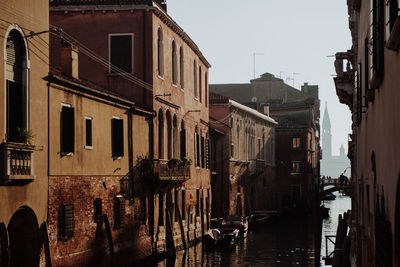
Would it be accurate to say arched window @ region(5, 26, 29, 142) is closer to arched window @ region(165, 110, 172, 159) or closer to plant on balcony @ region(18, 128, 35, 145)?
plant on balcony @ region(18, 128, 35, 145)

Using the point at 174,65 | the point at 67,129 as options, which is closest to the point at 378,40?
the point at 67,129

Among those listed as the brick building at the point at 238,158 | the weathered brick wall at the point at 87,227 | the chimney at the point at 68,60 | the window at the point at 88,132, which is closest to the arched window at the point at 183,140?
the weathered brick wall at the point at 87,227

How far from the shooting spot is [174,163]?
28547 millimetres

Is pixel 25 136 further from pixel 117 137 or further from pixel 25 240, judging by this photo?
pixel 117 137

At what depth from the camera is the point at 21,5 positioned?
15805 mm

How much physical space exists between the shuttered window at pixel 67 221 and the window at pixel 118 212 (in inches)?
145

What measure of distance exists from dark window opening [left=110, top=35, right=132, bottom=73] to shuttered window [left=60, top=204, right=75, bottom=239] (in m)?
9.26

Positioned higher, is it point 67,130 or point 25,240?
point 67,130

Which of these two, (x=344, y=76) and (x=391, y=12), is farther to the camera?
(x=344, y=76)

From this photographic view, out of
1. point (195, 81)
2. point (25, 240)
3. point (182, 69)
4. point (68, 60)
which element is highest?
point (182, 69)

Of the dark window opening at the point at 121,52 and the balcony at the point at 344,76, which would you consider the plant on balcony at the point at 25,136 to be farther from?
the dark window opening at the point at 121,52

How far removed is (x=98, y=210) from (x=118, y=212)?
6.11ft

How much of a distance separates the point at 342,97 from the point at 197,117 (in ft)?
35.1

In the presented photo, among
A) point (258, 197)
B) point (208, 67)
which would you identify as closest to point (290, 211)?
point (258, 197)
